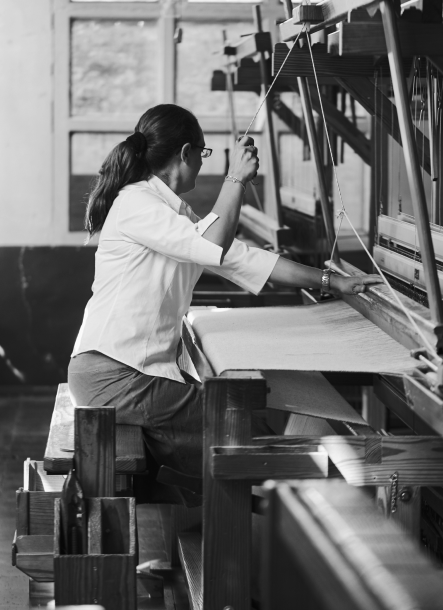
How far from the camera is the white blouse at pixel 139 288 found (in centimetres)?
244

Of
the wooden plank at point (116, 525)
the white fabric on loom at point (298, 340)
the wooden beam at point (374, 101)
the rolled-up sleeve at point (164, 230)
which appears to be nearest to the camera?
the wooden plank at point (116, 525)

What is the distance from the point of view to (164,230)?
2.39 m

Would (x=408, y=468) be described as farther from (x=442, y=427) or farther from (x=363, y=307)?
(x=363, y=307)

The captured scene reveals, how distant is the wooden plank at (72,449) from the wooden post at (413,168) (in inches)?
32.3

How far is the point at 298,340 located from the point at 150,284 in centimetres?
43

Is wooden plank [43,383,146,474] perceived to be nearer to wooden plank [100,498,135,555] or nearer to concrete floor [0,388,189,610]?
wooden plank [100,498,135,555]

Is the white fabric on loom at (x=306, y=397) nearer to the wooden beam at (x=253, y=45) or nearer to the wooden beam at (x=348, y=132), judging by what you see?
the wooden beam at (x=348, y=132)

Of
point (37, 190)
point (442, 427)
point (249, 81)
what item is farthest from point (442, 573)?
point (37, 190)

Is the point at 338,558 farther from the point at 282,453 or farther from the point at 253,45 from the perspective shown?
the point at 253,45

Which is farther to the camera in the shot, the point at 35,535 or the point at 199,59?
the point at 199,59

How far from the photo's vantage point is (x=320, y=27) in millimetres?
2646

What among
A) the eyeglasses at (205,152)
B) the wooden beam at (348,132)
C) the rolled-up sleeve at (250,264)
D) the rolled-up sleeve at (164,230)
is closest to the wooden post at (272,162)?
the wooden beam at (348,132)

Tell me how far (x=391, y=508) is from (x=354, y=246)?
2953 mm

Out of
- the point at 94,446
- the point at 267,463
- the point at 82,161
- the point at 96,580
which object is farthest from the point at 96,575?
the point at 82,161
